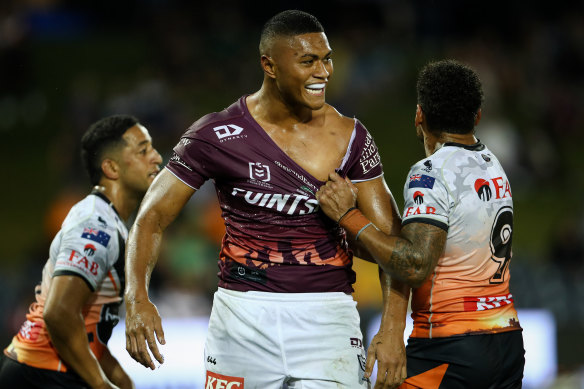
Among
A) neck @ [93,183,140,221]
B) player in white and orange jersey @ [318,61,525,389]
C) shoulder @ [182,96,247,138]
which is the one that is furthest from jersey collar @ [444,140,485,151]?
neck @ [93,183,140,221]

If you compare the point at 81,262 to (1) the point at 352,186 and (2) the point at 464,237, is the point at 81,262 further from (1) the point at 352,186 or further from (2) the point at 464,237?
(2) the point at 464,237

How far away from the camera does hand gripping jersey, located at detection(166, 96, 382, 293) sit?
15.1 ft

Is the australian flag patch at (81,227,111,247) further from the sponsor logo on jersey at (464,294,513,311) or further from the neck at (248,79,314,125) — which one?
the sponsor logo on jersey at (464,294,513,311)

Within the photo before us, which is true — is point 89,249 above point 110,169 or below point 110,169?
below

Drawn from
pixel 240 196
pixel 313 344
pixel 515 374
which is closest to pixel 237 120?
pixel 240 196

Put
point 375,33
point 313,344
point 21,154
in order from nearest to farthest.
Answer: point 313,344, point 21,154, point 375,33

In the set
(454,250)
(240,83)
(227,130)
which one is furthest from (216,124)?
(240,83)

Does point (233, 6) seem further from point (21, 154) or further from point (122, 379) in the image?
point (122, 379)

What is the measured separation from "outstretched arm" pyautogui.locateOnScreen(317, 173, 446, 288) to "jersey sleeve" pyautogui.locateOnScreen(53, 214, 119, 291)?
1465 millimetres

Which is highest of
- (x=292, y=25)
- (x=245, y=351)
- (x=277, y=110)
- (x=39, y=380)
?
(x=292, y=25)

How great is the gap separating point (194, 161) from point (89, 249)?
93 cm

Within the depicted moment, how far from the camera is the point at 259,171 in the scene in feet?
15.2

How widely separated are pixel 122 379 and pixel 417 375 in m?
1.99

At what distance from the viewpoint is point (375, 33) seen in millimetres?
15875
